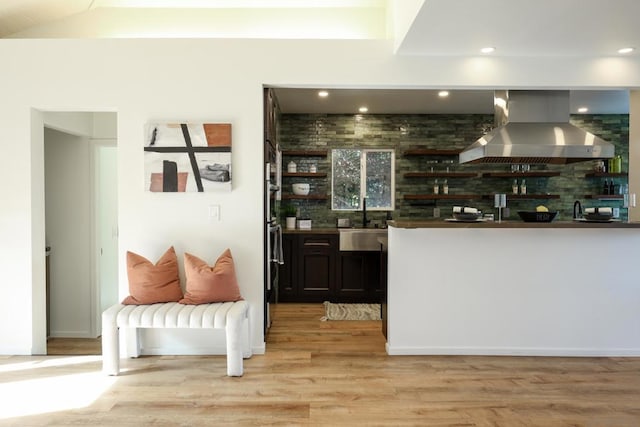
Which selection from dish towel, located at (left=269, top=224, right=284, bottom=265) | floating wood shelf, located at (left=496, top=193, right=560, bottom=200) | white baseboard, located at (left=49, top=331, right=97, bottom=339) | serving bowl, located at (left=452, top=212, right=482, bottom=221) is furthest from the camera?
floating wood shelf, located at (left=496, top=193, right=560, bottom=200)

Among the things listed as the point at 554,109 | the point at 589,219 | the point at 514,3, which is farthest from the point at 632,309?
the point at 514,3

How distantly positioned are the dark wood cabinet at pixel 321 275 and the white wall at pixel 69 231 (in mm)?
2306

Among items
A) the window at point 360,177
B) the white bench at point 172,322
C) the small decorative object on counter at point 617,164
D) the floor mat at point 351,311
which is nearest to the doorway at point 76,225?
the white bench at point 172,322

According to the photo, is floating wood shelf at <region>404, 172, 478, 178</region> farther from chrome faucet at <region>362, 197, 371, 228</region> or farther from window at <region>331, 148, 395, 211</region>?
chrome faucet at <region>362, 197, 371, 228</region>

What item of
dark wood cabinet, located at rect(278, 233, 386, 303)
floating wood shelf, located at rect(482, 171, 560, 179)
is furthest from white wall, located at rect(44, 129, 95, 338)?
floating wood shelf, located at rect(482, 171, 560, 179)

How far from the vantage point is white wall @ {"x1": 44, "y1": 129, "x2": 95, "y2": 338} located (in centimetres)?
471

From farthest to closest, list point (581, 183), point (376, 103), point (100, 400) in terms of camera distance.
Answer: point (581, 183), point (376, 103), point (100, 400)

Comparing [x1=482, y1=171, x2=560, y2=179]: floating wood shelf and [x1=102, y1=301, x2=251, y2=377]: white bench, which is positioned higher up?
[x1=482, y1=171, x2=560, y2=179]: floating wood shelf

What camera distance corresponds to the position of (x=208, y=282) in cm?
328

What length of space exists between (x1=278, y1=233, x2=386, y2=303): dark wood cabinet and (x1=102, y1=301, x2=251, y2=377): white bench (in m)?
2.29

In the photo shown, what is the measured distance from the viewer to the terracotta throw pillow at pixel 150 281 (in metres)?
3.29

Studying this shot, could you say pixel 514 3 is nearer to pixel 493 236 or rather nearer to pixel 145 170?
pixel 493 236

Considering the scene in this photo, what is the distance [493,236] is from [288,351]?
2036 mm

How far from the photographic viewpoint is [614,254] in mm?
3576
